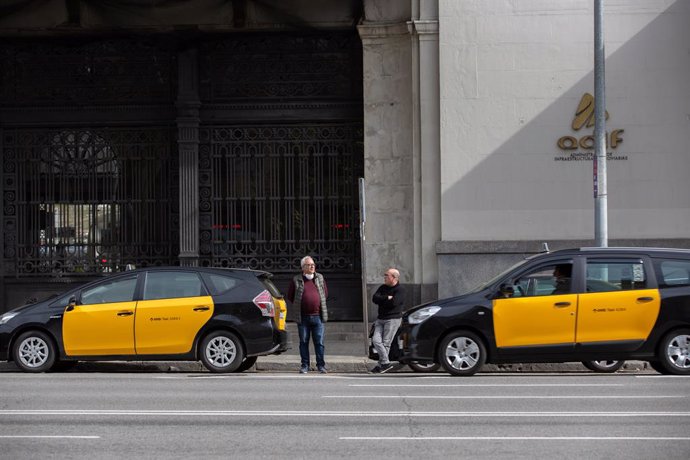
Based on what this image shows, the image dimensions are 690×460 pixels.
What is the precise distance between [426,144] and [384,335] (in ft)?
17.7

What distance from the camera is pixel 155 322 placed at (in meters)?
17.1

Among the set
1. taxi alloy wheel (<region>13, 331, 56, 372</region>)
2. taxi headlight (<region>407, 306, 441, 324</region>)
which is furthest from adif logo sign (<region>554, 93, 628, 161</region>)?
taxi alloy wheel (<region>13, 331, 56, 372</region>)

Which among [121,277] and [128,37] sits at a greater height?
[128,37]

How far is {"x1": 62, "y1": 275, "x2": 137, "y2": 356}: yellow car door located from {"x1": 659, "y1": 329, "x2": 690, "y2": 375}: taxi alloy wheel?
6795 mm

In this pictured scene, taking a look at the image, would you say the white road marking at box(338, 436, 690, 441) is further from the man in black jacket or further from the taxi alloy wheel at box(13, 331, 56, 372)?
the taxi alloy wheel at box(13, 331, 56, 372)

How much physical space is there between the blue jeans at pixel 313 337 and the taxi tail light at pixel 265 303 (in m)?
0.64

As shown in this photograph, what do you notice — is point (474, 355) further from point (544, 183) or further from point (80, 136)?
point (80, 136)

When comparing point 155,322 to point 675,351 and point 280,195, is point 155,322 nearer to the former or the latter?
point 280,195

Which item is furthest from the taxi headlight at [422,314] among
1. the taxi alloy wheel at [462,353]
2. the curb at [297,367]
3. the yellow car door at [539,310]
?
the curb at [297,367]

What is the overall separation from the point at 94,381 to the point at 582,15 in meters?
10.6

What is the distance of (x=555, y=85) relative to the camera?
21656 mm

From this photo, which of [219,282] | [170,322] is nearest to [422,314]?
[219,282]

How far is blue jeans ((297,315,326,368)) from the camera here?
1769 centimetres

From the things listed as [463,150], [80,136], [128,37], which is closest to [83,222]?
[80,136]
